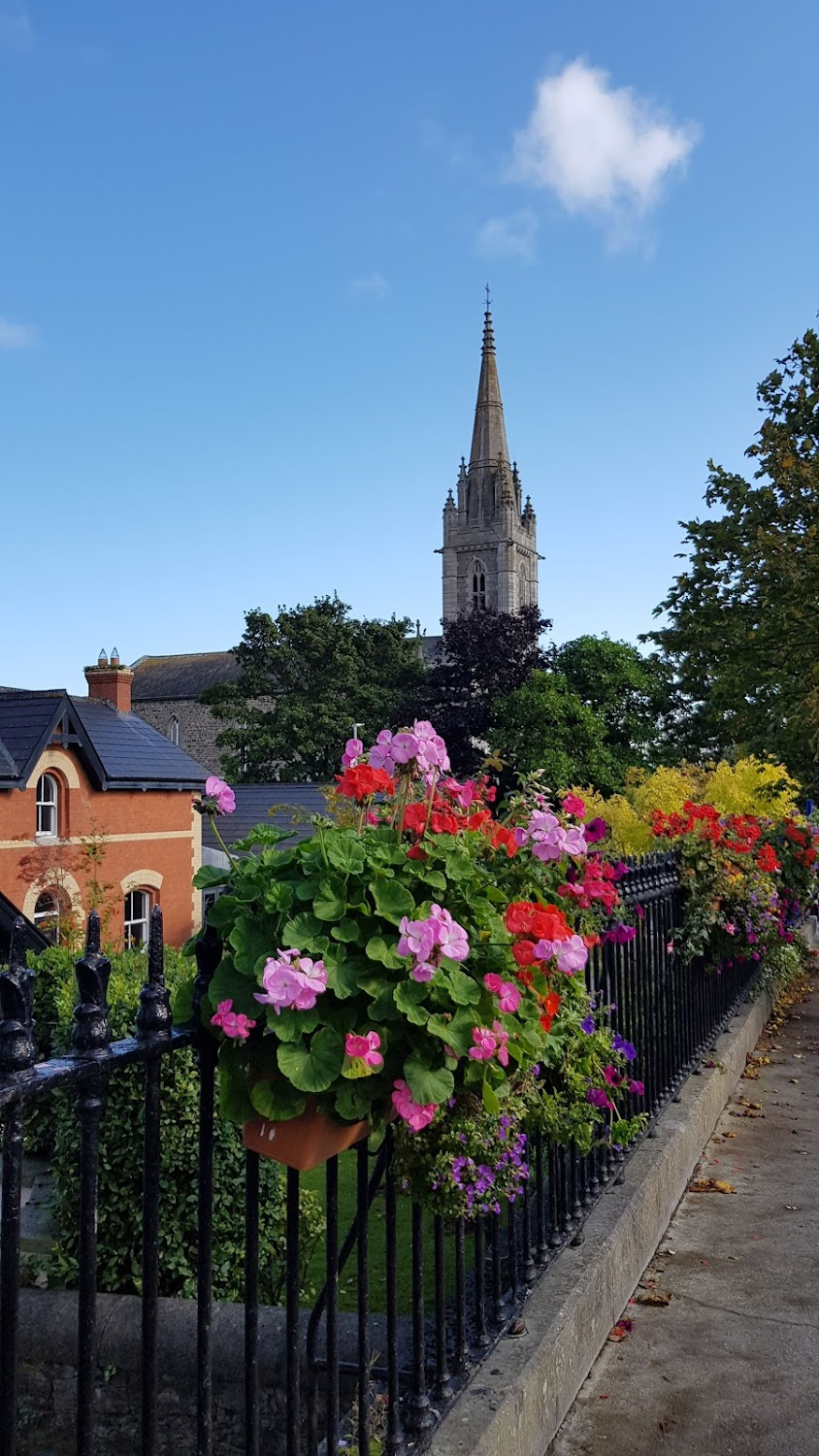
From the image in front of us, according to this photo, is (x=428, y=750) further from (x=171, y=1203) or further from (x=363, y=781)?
(x=171, y=1203)

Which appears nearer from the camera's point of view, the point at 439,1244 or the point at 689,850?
the point at 439,1244

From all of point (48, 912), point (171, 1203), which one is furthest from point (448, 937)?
point (48, 912)

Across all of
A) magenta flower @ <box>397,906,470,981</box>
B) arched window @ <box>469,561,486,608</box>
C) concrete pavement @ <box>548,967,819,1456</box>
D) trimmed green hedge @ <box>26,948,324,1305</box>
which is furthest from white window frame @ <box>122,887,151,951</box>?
arched window @ <box>469,561,486,608</box>

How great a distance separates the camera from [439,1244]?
277cm

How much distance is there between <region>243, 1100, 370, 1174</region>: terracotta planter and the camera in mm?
2094

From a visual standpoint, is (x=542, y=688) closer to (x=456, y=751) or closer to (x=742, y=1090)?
(x=456, y=751)

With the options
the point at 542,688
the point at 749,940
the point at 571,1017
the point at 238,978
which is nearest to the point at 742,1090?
the point at 749,940

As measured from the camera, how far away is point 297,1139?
210 centimetres

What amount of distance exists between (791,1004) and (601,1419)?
840 cm

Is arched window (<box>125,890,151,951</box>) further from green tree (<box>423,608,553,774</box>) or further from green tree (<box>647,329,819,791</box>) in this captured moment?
green tree (<box>423,608,553,774</box>)

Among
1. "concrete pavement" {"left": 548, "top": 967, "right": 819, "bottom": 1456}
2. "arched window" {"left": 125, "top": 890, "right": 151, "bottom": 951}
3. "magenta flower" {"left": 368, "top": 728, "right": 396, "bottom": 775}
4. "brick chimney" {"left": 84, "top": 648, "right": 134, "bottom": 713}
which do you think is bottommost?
"arched window" {"left": 125, "top": 890, "right": 151, "bottom": 951}

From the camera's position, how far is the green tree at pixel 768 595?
15.7 m

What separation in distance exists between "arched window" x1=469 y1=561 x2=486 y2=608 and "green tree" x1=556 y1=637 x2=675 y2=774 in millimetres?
33299

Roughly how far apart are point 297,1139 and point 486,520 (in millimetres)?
77575
